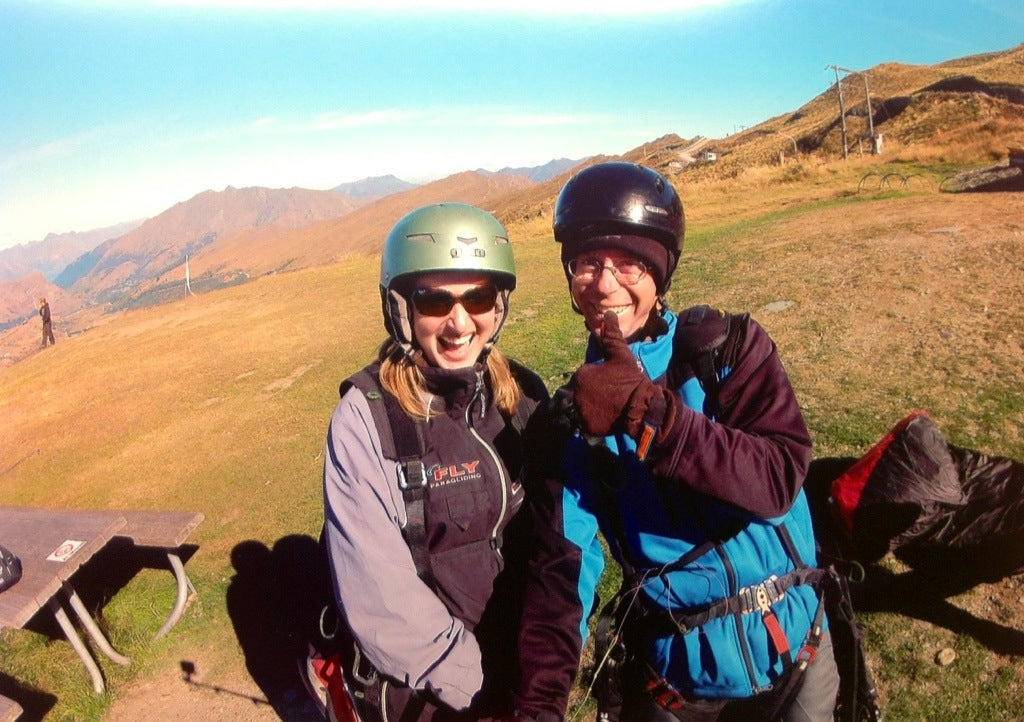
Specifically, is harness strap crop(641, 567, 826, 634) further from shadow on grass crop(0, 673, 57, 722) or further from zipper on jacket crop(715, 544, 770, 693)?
shadow on grass crop(0, 673, 57, 722)

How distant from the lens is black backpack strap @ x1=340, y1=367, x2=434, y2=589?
2342 mm

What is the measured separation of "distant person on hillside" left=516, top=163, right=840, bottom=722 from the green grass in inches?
81.1

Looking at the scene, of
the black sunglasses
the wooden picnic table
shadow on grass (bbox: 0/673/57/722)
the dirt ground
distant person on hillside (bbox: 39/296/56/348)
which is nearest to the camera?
the black sunglasses

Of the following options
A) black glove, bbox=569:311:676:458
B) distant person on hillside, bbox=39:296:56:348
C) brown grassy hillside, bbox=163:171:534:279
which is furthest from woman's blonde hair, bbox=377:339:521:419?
brown grassy hillside, bbox=163:171:534:279

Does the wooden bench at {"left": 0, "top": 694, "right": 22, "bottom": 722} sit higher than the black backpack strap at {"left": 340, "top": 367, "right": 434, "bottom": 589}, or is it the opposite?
the black backpack strap at {"left": 340, "top": 367, "right": 434, "bottom": 589}

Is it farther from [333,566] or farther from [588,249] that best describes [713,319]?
[333,566]

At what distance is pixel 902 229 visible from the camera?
1301 cm

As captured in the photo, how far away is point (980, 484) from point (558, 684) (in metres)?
3.54

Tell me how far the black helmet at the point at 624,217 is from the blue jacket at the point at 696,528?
11.5 inches

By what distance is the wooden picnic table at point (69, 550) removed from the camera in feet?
12.6

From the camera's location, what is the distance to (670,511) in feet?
6.31

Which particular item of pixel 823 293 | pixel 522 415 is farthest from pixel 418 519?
pixel 823 293

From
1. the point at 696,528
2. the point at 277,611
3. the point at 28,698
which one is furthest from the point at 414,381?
the point at 28,698

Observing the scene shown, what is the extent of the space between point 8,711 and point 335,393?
6.97 m
